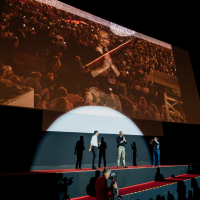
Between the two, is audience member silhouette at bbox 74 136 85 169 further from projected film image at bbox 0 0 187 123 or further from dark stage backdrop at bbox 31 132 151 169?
projected film image at bbox 0 0 187 123

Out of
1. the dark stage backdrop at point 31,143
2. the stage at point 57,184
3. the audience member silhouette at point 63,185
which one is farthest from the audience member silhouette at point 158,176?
the audience member silhouette at point 63,185

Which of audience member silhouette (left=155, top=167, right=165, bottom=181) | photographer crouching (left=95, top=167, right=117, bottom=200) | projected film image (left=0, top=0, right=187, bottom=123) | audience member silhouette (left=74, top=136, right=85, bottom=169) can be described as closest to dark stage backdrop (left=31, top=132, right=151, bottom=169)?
audience member silhouette (left=74, top=136, right=85, bottom=169)

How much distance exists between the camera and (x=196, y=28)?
717 centimetres

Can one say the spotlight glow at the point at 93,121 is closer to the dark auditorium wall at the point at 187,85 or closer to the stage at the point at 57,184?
the stage at the point at 57,184

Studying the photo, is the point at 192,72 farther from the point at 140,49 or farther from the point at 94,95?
the point at 94,95

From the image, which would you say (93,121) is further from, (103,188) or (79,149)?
(103,188)

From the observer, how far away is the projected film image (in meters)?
4.36

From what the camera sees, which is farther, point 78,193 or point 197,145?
point 197,145

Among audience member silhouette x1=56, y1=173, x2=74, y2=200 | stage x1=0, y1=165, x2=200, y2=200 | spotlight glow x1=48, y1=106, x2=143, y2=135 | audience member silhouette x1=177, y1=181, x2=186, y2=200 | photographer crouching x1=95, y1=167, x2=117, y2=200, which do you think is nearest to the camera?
photographer crouching x1=95, y1=167, x2=117, y2=200

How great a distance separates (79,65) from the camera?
5273 mm

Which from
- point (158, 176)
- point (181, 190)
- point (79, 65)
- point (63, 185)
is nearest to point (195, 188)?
point (181, 190)

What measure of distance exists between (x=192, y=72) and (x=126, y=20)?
174 inches

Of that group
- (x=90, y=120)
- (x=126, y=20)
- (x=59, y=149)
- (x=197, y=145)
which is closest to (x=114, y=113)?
(x=90, y=120)

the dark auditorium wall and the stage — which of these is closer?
the stage
